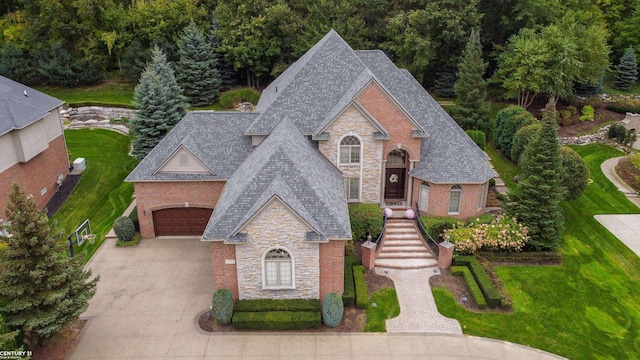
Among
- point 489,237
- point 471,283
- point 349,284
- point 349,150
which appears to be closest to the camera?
point 349,284

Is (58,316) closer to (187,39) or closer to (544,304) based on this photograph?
(544,304)

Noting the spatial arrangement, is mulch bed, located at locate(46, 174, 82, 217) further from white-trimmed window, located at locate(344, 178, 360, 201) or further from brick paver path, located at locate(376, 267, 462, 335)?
brick paver path, located at locate(376, 267, 462, 335)

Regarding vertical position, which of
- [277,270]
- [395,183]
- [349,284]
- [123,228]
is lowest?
[349,284]

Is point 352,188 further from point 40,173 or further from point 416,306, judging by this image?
point 40,173

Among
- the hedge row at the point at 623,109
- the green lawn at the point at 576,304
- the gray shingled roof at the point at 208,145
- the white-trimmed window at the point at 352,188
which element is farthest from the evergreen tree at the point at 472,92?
the gray shingled roof at the point at 208,145

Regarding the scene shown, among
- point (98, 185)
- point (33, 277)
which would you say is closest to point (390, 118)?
point (33, 277)

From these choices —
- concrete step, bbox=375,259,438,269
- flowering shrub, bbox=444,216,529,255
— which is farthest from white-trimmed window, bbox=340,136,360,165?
flowering shrub, bbox=444,216,529,255
